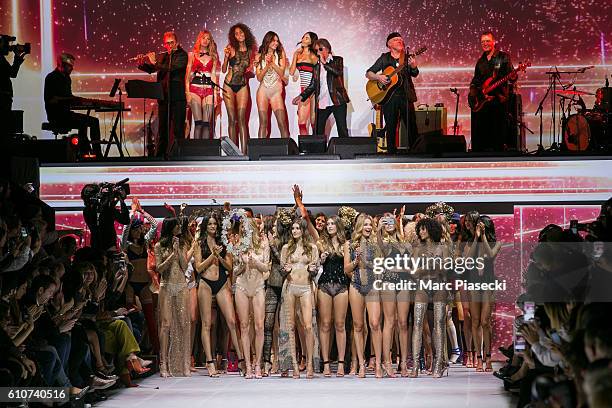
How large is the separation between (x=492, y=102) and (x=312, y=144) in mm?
1986

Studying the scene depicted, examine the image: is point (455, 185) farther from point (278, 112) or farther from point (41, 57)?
point (41, 57)

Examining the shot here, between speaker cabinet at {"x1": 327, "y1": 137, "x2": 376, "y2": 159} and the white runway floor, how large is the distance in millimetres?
2658

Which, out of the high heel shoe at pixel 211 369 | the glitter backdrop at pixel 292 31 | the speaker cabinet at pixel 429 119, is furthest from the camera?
the glitter backdrop at pixel 292 31

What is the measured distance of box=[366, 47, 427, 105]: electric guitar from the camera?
13.3 meters

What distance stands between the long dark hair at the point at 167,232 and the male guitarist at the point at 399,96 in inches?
121

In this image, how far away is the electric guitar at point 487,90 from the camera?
1293 centimetres

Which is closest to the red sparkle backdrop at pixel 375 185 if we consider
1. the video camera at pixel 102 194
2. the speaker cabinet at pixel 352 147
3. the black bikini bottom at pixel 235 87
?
the speaker cabinet at pixel 352 147

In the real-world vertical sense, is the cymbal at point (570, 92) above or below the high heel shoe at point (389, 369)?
above

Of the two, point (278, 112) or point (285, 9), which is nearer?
point (278, 112)

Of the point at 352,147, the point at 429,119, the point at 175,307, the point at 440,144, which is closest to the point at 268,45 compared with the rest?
the point at 352,147

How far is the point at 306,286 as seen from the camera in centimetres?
1050

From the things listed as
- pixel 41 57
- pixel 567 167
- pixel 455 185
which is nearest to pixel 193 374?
pixel 455 185

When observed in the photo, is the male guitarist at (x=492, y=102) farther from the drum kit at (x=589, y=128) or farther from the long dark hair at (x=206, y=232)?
the long dark hair at (x=206, y=232)

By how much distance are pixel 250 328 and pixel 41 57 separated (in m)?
5.91
